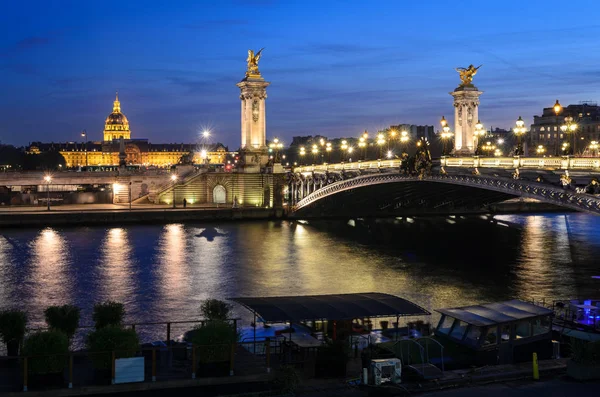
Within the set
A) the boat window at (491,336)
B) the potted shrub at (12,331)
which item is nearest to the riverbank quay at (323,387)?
the boat window at (491,336)

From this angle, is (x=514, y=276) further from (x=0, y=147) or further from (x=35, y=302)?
(x=0, y=147)

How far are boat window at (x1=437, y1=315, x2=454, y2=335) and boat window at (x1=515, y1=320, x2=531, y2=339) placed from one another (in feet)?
4.49

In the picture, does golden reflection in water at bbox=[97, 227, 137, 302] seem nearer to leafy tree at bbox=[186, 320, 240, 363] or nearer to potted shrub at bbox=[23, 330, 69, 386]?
leafy tree at bbox=[186, 320, 240, 363]

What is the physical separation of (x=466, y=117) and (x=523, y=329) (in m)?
41.5

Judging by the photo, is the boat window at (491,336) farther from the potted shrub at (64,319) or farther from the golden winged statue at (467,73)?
the golden winged statue at (467,73)

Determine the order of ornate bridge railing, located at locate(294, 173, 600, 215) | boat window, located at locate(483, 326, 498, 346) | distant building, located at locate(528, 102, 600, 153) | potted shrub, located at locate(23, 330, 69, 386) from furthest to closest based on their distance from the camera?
distant building, located at locate(528, 102, 600, 153) < ornate bridge railing, located at locate(294, 173, 600, 215) < boat window, located at locate(483, 326, 498, 346) < potted shrub, located at locate(23, 330, 69, 386)

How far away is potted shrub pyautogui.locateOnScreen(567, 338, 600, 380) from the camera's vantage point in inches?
604

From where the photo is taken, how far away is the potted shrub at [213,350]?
1519 cm

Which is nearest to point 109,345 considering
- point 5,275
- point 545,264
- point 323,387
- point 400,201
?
point 323,387

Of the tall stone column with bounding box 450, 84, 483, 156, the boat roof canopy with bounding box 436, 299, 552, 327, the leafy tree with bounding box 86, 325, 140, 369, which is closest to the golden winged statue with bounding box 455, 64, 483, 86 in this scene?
the tall stone column with bounding box 450, 84, 483, 156

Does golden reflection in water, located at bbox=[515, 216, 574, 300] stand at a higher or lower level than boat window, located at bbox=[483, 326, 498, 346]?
lower

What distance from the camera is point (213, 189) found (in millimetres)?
76375

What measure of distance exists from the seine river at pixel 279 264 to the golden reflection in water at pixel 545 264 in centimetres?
7

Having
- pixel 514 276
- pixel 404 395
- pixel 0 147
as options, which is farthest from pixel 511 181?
pixel 0 147
